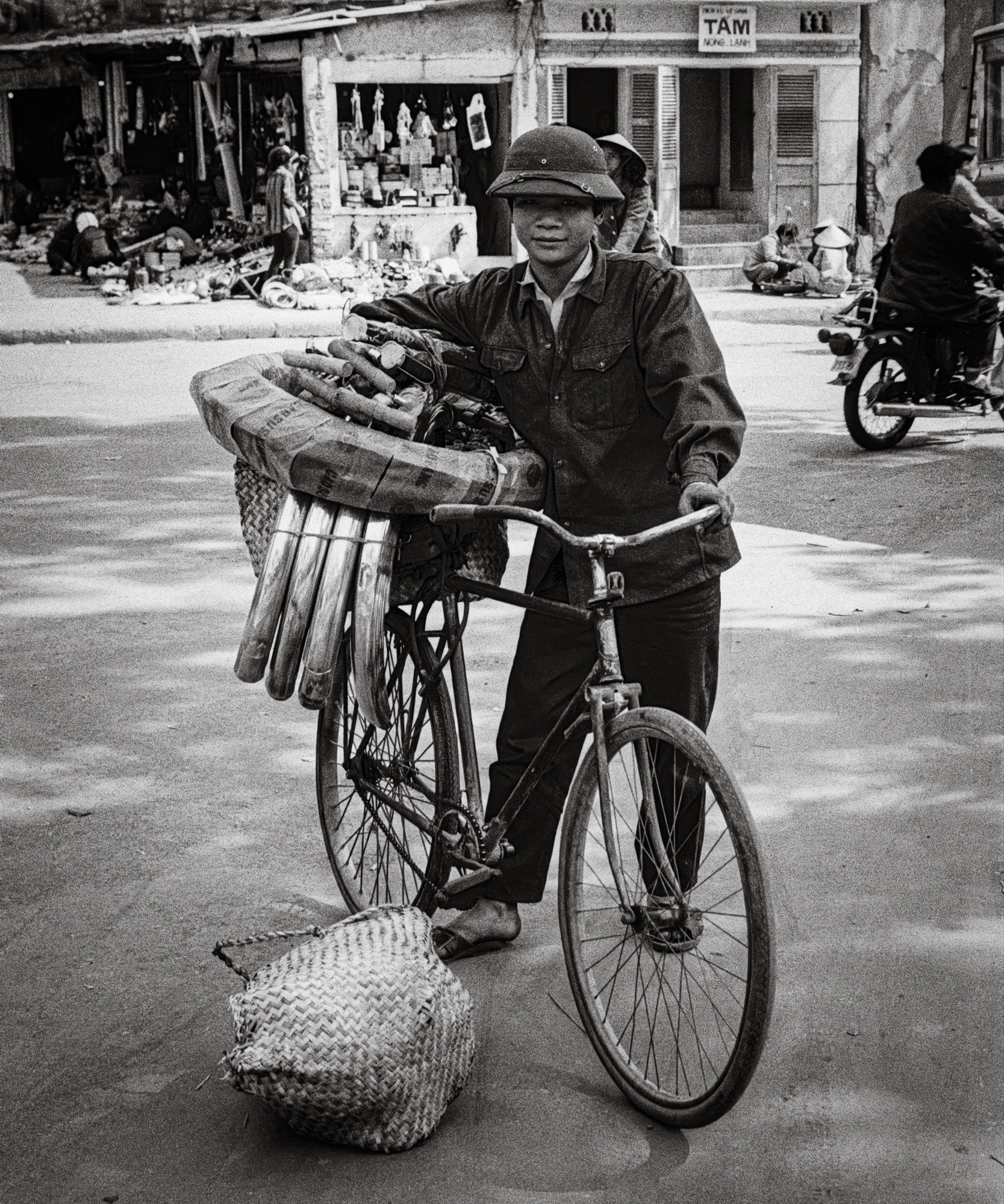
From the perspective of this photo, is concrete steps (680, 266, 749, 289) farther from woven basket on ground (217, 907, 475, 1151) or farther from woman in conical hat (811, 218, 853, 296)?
woven basket on ground (217, 907, 475, 1151)

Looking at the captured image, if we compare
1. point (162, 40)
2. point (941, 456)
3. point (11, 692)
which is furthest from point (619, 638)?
point (162, 40)

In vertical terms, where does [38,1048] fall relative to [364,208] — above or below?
below

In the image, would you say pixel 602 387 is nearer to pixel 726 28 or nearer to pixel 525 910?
pixel 525 910

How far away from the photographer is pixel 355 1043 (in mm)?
2736

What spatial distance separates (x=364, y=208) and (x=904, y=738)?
1643 cm

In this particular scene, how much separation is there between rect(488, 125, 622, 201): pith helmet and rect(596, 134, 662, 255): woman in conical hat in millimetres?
2874

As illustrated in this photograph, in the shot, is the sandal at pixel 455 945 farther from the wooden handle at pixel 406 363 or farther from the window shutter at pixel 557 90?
the window shutter at pixel 557 90

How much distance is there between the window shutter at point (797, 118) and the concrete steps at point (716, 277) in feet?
6.90

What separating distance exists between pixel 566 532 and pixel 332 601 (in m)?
0.55

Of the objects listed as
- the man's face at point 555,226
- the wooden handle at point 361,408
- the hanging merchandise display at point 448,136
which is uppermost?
the hanging merchandise display at point 448,136

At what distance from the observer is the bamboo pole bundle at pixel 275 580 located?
→ 3.18 meters

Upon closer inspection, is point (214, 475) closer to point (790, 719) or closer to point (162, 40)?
point (790, 719)

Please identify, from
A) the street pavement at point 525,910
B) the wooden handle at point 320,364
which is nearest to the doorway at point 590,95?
the street pavement at point 525,910

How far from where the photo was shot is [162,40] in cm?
2038
